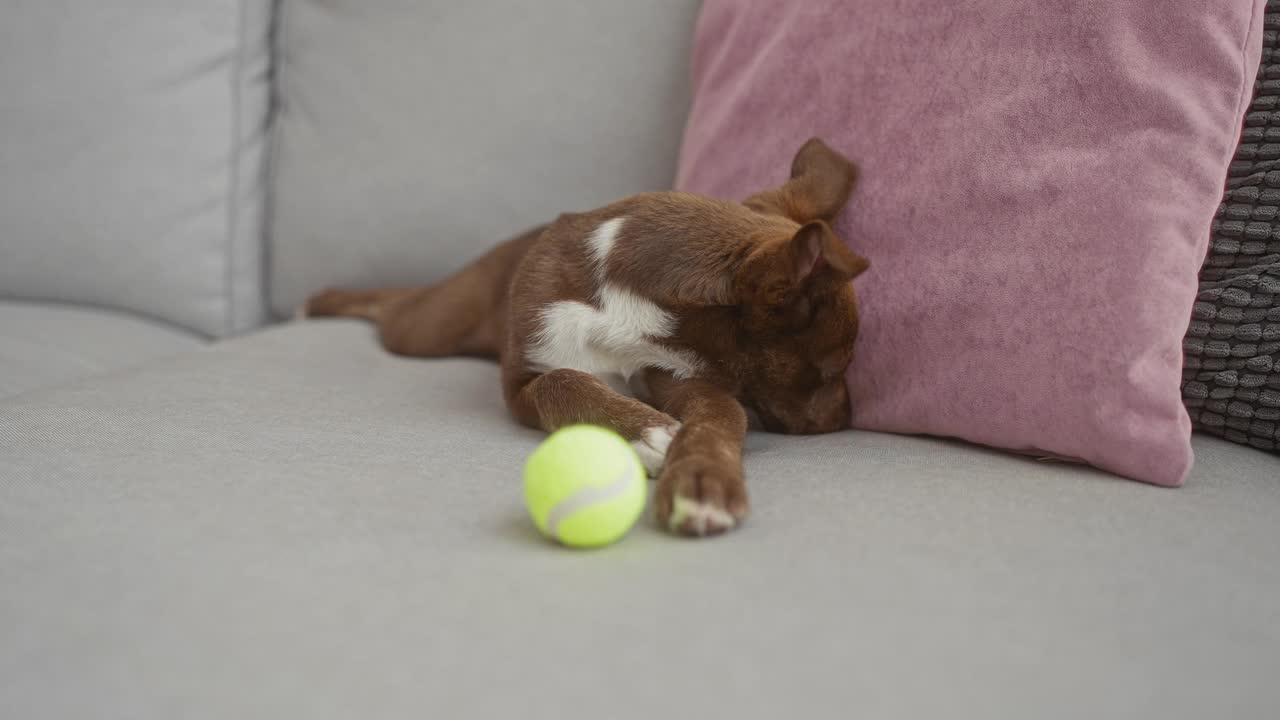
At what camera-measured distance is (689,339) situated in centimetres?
197

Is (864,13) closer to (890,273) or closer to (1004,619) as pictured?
(890,273)

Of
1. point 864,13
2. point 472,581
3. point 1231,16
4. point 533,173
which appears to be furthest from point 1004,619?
point 533,173

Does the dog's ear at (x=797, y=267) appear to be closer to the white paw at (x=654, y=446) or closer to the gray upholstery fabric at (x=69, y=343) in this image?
the white paw at (x=654, y=446)

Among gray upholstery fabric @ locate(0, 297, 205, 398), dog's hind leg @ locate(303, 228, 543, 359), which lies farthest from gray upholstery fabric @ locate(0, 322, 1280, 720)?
dog's hind leg @ locate(303, 228, 543, 359)

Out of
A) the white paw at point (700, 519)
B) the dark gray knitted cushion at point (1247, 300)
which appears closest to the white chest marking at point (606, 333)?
the white paw at point (700, 519)

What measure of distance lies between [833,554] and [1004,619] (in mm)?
229

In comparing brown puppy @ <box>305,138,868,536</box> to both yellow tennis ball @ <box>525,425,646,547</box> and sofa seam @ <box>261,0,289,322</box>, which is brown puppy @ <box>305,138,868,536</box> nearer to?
yellow tennis ball @ <box>525,425,646,547</box>

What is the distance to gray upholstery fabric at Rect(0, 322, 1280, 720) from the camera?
1.03 meters

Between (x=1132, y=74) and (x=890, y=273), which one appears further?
(x=890, y=273)

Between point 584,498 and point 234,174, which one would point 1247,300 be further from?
point 234,174

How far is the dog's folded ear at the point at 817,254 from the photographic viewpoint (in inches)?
63.1

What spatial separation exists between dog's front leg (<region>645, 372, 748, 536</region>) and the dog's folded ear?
30 cm

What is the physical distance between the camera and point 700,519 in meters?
1.39

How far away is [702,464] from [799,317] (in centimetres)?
48
